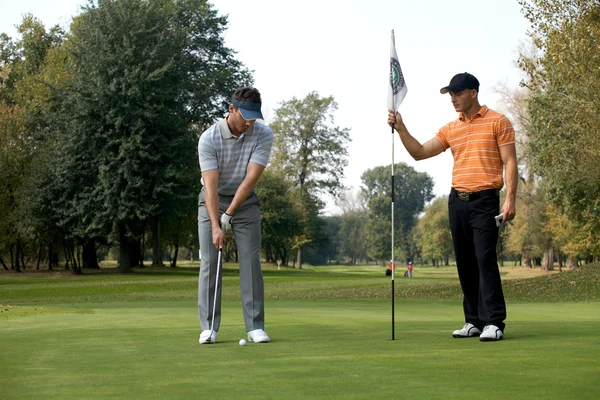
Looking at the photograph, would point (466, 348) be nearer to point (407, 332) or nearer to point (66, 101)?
point (407, 332)

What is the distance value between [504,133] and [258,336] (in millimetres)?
3099

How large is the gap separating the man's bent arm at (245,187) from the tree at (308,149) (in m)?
72.9

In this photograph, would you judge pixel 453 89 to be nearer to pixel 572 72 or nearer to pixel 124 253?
pixel 572 72

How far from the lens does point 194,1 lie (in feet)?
191

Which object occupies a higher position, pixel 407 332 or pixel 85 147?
pixel 85 147

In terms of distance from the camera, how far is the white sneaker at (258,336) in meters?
7.51

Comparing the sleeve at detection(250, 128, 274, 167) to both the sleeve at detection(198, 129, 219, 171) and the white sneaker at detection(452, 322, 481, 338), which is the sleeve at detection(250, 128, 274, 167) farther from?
the white sneaker at detection(452, 322, 481, 338)

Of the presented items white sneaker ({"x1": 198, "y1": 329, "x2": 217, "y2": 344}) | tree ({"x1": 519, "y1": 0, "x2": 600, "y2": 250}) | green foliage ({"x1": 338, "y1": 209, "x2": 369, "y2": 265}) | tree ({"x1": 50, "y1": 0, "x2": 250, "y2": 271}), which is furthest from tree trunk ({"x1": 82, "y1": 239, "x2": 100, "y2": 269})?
green foliage ({"x1": 338, "y1": 209, "x2": 369, "y2": 265})

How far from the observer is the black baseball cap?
8148 mm

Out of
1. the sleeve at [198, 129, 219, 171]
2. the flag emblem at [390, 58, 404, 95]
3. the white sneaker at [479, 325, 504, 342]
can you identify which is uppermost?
the flag emblem at [390, 58, 404, 95]

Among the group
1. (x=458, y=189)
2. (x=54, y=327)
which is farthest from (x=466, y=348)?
(x=54, y=327)

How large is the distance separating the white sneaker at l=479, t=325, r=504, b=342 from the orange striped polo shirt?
1.37 m

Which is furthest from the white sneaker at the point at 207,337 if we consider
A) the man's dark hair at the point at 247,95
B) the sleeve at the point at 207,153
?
the man's dark hair at the point at 247,95

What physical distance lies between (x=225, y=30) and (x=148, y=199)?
18.5 m
